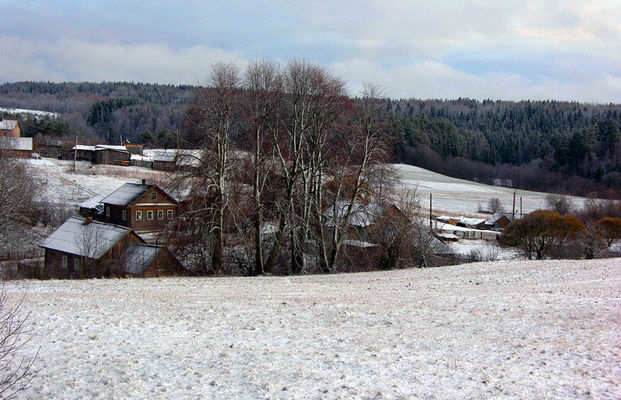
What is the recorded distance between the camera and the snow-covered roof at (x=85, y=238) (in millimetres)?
31078

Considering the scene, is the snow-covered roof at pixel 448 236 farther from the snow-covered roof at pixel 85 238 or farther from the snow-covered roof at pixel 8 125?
the snow-covered roof at pixel 8 125

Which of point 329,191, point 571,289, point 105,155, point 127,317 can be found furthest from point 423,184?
point 127,317

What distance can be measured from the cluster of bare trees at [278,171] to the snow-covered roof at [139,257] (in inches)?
104

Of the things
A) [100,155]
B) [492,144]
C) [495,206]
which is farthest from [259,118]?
[492,144]

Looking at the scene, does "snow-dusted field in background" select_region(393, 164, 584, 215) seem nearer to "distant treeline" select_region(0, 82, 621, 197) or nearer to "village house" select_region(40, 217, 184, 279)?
"distant treeline" select_region(0, 82, 621, 197)

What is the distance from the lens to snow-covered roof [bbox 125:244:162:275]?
29391mm

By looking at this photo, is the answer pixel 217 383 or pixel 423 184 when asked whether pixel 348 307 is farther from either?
pixel 423 184

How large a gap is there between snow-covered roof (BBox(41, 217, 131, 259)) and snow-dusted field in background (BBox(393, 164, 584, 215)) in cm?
4608

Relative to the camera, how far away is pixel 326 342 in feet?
35.7

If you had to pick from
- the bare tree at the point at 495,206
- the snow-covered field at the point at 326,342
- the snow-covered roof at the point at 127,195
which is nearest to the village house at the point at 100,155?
the snow-covered roof at the point at 127,195

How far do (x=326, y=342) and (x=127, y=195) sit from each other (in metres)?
45.5

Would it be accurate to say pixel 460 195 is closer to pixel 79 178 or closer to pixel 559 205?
pixel 559 205

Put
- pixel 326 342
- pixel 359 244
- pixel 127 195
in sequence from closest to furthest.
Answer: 1. pixel 326 342
2. pixel 359 244
3. pixel 127 195

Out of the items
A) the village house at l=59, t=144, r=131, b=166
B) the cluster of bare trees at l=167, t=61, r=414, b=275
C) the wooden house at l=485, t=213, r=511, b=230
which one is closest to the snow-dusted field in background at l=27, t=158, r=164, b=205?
the village house at l=59, t=144, r=131, b=166
